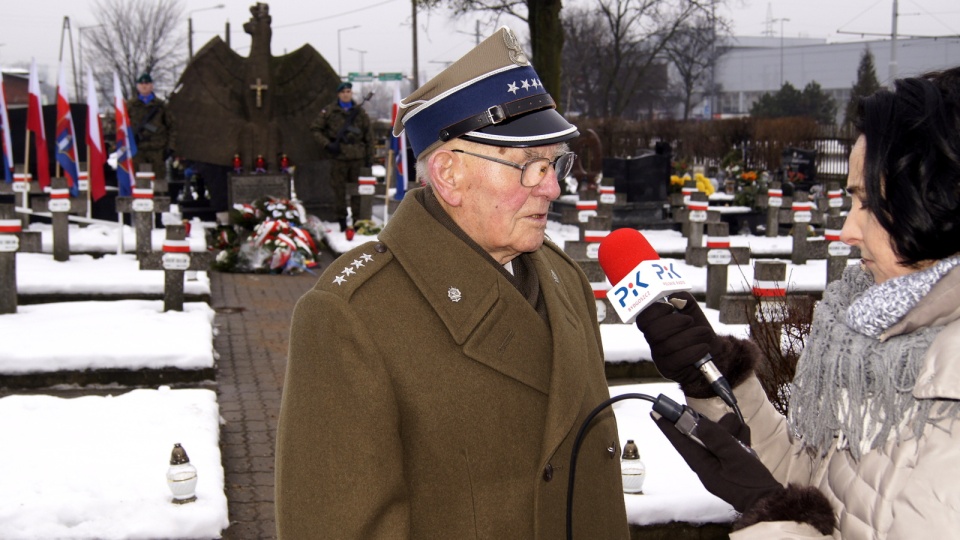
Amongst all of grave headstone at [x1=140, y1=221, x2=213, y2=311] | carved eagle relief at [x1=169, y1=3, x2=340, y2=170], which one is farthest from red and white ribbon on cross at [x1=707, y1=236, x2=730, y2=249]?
carved eagle relief at [x1=169, y1=3, x2=340, y2=170]

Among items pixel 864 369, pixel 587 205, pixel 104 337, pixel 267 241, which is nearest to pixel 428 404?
pixel 864 369

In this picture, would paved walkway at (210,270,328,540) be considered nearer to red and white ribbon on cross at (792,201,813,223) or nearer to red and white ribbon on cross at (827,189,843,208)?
red and white ribbon on cross at (792,201,813,223)

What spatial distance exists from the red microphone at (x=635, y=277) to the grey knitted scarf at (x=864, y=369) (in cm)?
33

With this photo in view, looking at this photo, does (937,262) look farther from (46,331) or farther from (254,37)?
(254,37)

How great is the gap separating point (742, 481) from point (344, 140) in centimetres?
1703

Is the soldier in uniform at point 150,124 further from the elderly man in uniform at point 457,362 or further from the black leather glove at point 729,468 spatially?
the black leather glove at point 729,468

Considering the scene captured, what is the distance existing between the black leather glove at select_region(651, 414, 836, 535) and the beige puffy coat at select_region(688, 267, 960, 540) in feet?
0.09

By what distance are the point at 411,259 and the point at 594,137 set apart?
21755mm

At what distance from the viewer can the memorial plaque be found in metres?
17.4

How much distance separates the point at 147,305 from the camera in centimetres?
1052

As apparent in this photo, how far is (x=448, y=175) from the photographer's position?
8.24 feet

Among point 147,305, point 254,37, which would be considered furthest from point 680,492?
point 254,37

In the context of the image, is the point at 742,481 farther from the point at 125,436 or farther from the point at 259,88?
the point at 259,88

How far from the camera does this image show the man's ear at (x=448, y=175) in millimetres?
2500
